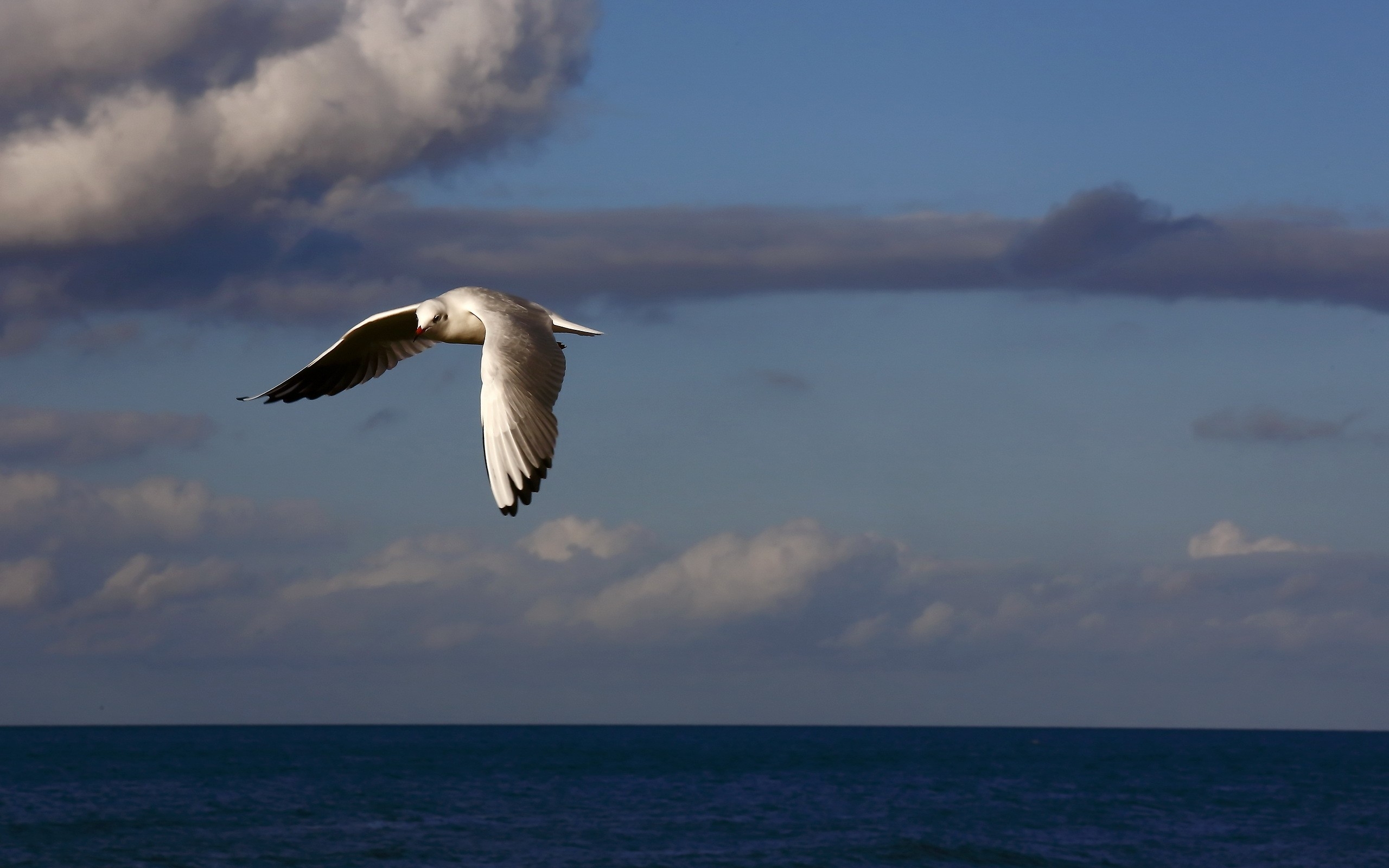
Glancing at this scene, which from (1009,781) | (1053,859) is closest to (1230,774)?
(1009,781)

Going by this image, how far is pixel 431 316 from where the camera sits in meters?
11.4

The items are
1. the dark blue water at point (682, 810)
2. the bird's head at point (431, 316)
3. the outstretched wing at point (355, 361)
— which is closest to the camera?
the bird's head at point (431, 316)

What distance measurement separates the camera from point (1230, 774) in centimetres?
10556

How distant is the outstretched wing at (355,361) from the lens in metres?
12.6

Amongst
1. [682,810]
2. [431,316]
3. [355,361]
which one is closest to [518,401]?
[431,316]

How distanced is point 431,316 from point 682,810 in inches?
2375

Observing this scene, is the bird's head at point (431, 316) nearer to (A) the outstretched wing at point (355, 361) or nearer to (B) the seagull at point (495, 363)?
(B) the seagull at point (495, 363)

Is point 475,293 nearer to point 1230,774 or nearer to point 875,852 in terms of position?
point 875,852

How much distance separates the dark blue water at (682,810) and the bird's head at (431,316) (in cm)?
3866

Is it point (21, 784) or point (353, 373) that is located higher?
point (353, 373)

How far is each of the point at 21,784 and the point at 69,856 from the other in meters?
40.8

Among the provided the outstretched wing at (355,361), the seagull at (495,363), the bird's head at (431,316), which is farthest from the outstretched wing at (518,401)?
the outstretched wing at (355,361)

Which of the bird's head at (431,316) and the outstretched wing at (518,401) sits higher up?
the bird's head at (431,316)

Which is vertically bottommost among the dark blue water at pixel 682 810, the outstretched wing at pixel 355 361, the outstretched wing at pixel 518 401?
the dark blue water at pixel 682 810
